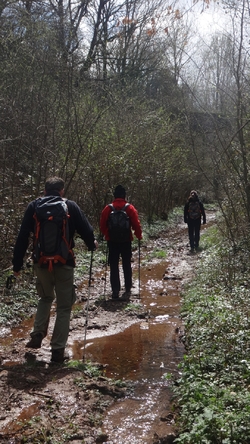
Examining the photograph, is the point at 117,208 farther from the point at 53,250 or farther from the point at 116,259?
the point at 53,250

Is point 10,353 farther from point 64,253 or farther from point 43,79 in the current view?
point 43,79

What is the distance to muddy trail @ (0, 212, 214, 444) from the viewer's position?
13.3ft

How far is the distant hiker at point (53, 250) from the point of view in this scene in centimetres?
545

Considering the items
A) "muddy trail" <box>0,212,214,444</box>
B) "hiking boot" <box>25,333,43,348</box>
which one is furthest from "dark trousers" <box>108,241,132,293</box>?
"hiking boot" <box>25,333,43,348</box>

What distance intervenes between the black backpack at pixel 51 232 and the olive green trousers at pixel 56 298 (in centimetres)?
19

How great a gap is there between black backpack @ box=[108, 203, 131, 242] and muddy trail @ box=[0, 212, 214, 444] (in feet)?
4.17

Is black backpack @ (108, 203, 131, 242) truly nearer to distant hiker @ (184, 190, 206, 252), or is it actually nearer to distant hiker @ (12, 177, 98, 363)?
distant hiker @ (12, 177, 98, 363)

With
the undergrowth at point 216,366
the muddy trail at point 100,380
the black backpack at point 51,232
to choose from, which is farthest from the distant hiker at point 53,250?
the undergrowth at point 216,366

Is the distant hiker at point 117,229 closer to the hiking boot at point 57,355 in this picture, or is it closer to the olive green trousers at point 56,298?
the olive green trousers at point 56,298

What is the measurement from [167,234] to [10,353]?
15.2 m

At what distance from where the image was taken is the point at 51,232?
5.45m

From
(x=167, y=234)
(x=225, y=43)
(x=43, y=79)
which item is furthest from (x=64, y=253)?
(x=167, y=234)

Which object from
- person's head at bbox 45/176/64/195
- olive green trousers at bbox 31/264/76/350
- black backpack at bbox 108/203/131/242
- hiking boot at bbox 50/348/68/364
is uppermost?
person's head at bbox 45/176/64/195

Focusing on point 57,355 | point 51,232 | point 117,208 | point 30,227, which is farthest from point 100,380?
point 117,208
